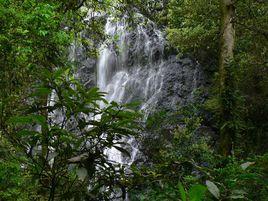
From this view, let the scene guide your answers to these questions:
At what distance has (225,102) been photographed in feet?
21.4

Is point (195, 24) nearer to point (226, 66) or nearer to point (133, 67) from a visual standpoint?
point (133, 67)

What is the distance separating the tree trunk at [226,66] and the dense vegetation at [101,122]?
2cm

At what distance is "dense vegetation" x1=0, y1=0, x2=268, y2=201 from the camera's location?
1.91m

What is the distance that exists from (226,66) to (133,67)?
40.1ft

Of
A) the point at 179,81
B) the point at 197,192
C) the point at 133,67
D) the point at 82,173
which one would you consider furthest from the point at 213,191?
the point at 133,67

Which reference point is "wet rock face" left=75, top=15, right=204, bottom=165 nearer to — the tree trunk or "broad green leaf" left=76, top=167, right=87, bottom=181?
the tree trunk

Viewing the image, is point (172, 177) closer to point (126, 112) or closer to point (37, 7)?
point (126, 112)

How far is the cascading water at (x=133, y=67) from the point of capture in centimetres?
1698

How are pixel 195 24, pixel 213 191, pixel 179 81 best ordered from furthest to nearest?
pixel 179 81 → pixel 195 24 → pixel 213 191

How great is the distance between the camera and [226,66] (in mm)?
6543

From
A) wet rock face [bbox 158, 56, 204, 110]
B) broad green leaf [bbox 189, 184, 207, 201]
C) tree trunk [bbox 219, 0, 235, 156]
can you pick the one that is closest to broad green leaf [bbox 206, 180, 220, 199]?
broad green leaf [bbox 189, 184, 207, 201]

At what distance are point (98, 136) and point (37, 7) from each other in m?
3.78

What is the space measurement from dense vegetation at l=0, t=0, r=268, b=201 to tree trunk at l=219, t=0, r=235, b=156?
0.02 metres

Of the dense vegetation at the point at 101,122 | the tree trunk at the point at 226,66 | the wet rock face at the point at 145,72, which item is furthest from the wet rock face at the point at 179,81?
the tree trunk at the point at 226,66
